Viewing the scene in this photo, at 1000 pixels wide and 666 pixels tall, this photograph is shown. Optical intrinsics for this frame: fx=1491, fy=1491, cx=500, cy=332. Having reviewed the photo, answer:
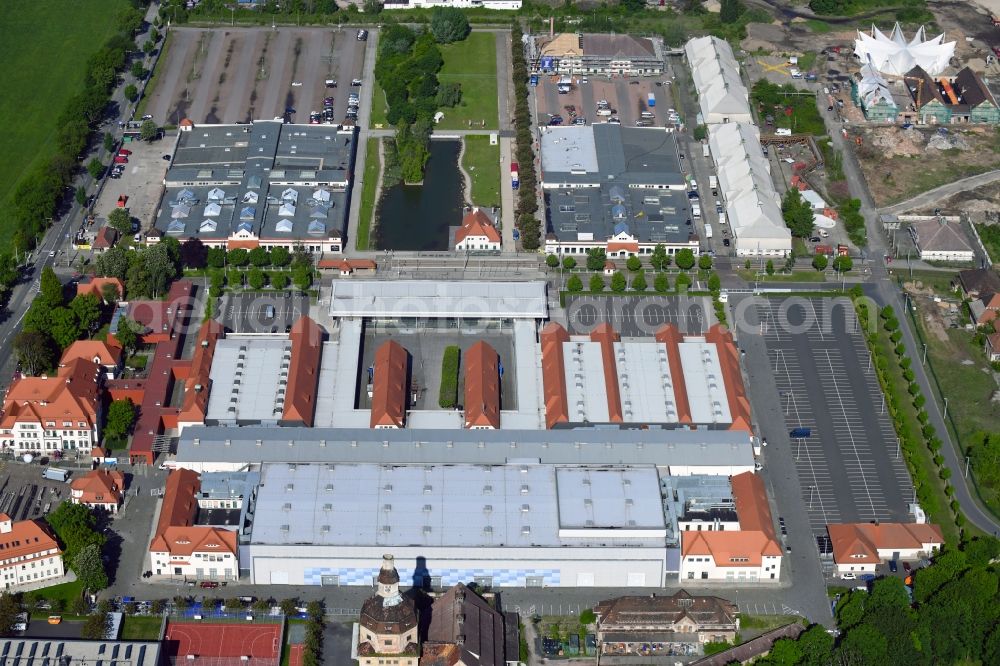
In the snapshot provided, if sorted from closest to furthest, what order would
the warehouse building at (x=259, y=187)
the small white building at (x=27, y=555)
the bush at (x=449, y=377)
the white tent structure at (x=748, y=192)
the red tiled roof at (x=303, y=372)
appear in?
the small white building at (x=27, y=555) → the red tiled roof at (x=303, y=372) → the bush at (x=449, y=377) → the warehouse building at (x=259, y=187) → the white tent structure at (x=748, y=192)

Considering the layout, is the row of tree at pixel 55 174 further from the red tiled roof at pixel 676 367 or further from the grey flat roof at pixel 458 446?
the red tiled roof at pixel 676 367

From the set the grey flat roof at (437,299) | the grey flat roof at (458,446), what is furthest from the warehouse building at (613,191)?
the grey flat roof at (458,446)

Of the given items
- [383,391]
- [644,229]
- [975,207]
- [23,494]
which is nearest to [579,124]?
[644,229]

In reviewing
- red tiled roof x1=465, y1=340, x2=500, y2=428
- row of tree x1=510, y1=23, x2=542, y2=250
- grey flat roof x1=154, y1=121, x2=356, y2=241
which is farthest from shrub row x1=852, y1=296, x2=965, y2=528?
grey flat roof x1=154, y1=121, x2=356, y2=241

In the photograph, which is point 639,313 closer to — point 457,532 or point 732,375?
point 732,375

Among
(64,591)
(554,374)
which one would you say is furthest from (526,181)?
(64,591)
